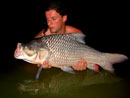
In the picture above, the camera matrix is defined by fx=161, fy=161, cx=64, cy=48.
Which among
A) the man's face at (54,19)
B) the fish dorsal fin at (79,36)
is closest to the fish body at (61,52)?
the fish dorsal fin at (79,36)

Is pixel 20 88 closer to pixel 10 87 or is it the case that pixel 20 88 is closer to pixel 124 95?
pixel 10 87

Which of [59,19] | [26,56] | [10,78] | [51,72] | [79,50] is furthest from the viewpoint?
[59,19]

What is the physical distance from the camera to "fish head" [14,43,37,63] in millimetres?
1832

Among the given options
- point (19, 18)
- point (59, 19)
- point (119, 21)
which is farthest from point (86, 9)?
point (59, 19)

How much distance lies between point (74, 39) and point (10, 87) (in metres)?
0.97

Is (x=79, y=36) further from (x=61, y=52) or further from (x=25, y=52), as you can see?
(x=25, y=52)

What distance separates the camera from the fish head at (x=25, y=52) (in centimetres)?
183

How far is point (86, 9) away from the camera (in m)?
9.59

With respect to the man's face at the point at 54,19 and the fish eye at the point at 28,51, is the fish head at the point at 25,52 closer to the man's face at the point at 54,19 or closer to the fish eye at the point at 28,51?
the fish eye at the point at 28,51

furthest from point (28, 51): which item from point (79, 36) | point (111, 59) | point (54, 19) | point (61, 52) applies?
point (111, 59)

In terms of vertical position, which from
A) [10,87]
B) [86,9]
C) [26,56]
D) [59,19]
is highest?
[86,9]

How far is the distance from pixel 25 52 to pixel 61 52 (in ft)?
1.37

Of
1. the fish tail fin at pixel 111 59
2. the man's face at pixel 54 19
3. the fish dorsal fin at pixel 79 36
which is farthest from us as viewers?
the man's face at pixel 54 19

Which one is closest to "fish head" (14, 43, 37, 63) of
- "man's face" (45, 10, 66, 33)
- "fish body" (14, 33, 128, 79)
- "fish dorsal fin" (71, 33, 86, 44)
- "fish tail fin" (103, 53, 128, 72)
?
"fish body" (14, 33, 128, 79)
